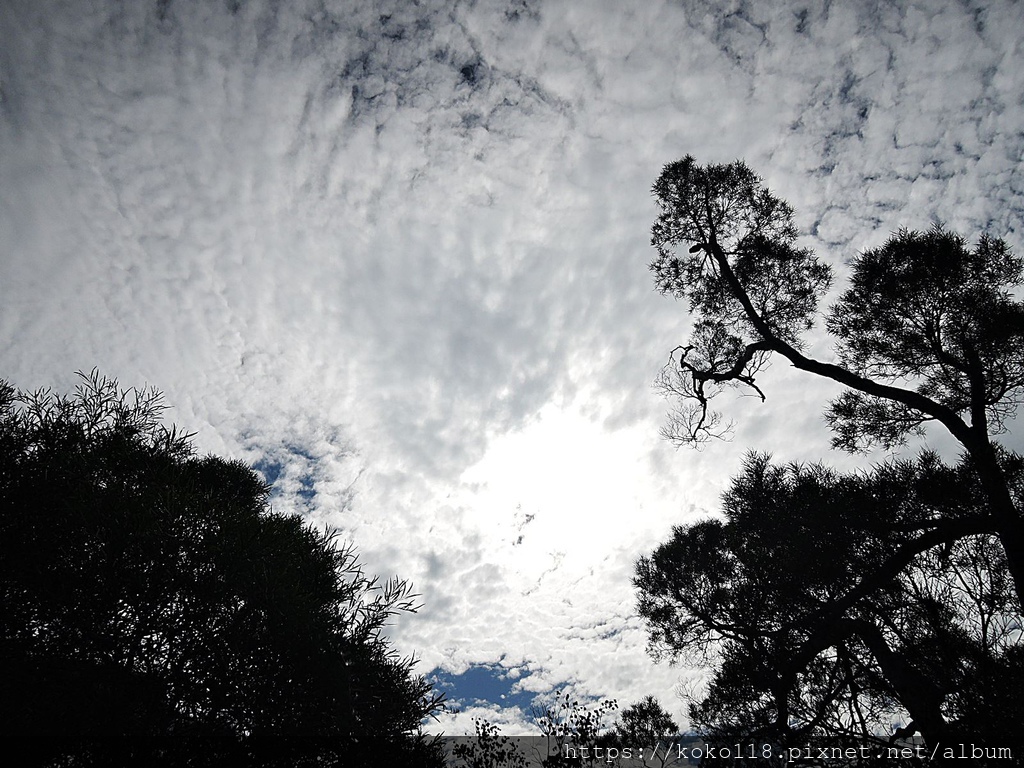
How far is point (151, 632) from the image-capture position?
700 cm

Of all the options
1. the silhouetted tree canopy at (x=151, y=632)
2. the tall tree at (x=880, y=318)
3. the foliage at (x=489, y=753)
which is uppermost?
the tall tree at (x=880, y=318)

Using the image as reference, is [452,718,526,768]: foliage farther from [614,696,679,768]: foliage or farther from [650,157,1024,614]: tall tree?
[650,157,1024,614]: tall tree

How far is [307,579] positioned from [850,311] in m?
11.9

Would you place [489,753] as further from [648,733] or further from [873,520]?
[873,520]

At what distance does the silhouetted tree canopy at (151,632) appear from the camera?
6.41m

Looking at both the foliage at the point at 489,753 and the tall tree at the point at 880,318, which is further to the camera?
the foliage at the point at 489,753

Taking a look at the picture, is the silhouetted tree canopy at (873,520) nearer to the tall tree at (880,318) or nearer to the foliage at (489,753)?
the tall tree at (880,318)

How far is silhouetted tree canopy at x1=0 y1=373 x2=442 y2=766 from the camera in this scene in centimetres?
641

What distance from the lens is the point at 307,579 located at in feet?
30.9

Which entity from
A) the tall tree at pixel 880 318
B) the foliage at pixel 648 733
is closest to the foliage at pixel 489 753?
the foliage at pixel 648 733

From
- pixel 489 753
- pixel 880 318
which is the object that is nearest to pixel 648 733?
pixel 489 753

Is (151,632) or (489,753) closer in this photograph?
(151,632)

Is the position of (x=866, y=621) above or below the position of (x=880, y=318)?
below

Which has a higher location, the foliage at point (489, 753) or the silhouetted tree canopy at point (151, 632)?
the silhouetted tree canopy at point (151, 632)
